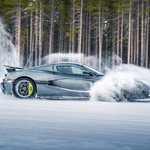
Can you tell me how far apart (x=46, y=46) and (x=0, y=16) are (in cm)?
714

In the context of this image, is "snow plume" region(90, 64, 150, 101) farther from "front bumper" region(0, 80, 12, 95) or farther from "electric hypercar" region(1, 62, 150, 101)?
"front bumper" region(0, 80, 12, 95)

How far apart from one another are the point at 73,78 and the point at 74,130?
4254 mm

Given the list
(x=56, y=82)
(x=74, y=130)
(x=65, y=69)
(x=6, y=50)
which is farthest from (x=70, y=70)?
(x=6, y=50)

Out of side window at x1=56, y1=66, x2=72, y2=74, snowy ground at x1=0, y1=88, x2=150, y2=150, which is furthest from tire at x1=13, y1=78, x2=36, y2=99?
snowy ground at x1=0, y1=88, x2=150, y2=150

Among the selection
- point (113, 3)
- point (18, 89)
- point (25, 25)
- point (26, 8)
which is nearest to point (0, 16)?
point (25, 25)

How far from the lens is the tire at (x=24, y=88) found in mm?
8266

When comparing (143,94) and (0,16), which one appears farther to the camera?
(0,16)

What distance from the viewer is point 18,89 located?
8.35 metres

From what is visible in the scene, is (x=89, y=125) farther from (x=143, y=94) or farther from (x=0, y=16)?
(x=0, y=16)

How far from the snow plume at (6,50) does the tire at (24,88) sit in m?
27.1

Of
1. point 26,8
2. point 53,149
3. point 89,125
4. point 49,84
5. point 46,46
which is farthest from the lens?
point 46,46

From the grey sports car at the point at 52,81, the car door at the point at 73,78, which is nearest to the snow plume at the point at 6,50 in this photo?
the grey sports car at the point at 52,81

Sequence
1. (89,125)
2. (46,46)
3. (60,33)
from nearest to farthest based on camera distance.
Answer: (89,125) → (60,33) → (46,46)

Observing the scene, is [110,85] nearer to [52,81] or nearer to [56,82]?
[56,82]
